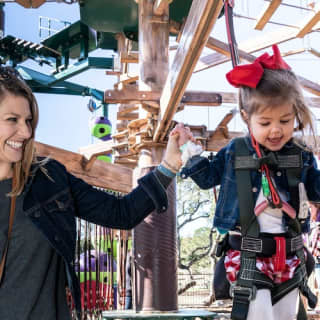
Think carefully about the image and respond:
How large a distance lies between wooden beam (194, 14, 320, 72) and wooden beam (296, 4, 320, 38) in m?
0.13

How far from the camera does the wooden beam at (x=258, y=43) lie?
6129mm

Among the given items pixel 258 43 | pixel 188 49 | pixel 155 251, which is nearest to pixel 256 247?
pixel 188 49

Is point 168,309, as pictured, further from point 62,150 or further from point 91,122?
point 91,122

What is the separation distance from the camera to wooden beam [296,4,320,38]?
5280mm

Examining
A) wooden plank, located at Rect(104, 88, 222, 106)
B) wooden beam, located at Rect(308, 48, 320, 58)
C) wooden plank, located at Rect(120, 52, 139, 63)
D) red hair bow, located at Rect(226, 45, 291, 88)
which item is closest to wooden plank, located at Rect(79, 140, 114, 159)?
wooden plank, located at Rect(104, 88, 222, 106)

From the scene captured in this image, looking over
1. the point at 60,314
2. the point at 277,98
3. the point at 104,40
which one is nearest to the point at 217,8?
the point at 277,98

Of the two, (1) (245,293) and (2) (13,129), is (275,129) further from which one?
(2) (13,129)

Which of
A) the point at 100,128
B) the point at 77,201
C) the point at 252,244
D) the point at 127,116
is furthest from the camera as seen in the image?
the point at 100,128

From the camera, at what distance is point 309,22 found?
558 centimetres

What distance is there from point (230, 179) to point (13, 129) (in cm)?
86

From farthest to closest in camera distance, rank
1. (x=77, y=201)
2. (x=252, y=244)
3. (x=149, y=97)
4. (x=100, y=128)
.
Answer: (x=100, y=128)
(x=149, y=97)
(x=77, y=201)
(x=252, y=244)

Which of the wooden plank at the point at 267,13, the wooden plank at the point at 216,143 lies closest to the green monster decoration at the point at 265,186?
the wooden plank at the point at 267,13

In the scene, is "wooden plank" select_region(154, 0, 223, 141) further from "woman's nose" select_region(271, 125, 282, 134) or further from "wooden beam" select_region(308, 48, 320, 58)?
"wooden beam" select_region(308, 48, 320, 58)

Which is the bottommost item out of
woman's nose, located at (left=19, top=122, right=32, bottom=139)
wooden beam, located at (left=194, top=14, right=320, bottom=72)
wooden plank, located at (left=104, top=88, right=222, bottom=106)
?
woman's nose, located at (left=19, top=122, right=32, bottom=139)
